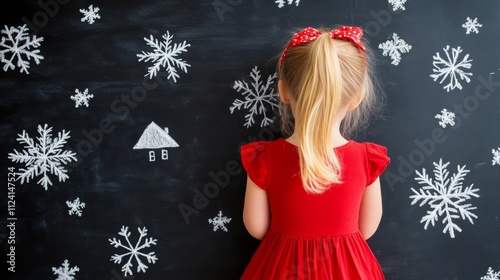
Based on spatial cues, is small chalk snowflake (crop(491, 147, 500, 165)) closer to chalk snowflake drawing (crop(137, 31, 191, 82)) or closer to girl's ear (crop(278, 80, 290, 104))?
girl's ear (crop(278, 80, 290, 104))

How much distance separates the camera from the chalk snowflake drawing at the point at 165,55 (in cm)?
123

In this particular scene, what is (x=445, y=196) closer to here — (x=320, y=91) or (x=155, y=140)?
(x=320, y=91)

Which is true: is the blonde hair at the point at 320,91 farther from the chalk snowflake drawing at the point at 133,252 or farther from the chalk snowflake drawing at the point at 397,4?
the chalk snowflake drawing at the point at 133,252

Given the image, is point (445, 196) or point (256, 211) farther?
point (445, 196)

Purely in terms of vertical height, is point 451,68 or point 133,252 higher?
point 451,68

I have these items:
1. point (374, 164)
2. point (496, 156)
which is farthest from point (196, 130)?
point (496, 156)

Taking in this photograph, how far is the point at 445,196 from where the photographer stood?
1257mm

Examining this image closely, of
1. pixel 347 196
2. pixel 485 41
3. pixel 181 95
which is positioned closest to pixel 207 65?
pixel 181 95

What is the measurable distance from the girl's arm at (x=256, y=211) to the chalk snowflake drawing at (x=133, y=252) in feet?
1.13

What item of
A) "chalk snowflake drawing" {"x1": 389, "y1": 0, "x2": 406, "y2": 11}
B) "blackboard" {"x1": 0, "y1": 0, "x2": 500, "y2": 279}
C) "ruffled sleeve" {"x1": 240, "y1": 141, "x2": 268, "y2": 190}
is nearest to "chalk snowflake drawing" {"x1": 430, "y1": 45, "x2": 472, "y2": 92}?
"blackboard" {"x1": 0, "y1": 0, "x2": 500, "y2": 279}

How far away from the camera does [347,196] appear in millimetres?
1038

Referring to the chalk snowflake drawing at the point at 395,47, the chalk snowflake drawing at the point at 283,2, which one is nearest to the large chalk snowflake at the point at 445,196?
the chalk snowflake drawing at the point at 395,47

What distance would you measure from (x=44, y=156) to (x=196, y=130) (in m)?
0.49

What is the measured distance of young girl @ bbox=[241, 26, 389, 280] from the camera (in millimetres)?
973
